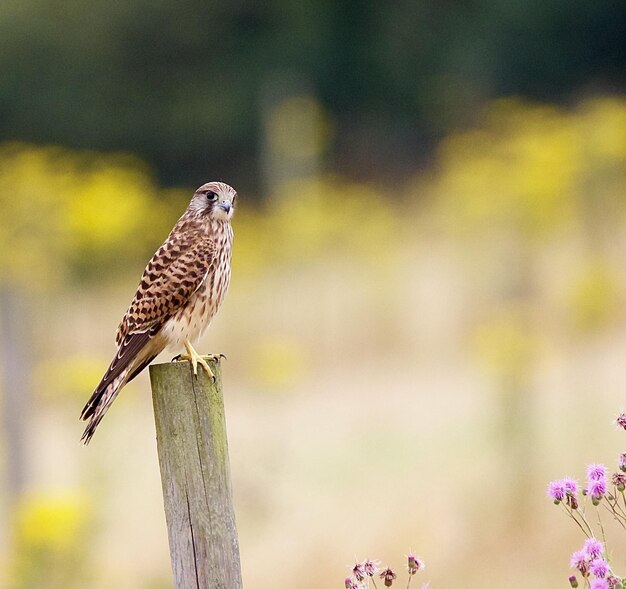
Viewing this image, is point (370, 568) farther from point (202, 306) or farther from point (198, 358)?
point (202, 306)

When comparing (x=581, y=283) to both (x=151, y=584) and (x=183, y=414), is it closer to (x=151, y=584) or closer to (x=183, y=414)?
(x=151, y=584)

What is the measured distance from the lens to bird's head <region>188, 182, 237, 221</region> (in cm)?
436

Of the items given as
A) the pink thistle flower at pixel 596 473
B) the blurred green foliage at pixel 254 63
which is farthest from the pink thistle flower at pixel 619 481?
the blurred green foliage at pixel 254 63

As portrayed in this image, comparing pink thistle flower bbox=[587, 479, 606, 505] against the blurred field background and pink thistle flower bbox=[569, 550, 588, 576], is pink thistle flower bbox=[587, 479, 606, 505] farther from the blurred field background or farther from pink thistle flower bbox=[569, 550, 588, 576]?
the blurred field background

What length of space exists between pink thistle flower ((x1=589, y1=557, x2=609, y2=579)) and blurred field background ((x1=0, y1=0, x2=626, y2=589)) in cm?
364

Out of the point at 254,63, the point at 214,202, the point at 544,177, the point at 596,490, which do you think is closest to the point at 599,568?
the point at 596,490

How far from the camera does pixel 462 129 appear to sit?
68.2ft

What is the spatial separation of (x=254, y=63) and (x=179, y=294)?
16.6 meters

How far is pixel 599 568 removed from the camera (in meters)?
2.62

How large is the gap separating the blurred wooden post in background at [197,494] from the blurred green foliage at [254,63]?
668 inches

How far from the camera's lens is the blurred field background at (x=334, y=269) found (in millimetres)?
7527

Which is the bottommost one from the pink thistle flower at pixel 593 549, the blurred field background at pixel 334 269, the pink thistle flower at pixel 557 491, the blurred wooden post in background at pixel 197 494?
the pink thistle flower at pixel 593 549

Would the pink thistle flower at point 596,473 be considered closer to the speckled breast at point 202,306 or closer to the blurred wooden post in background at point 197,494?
the blurred wooden post in background at point 197,494

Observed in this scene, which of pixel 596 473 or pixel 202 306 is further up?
pixel 202 306
